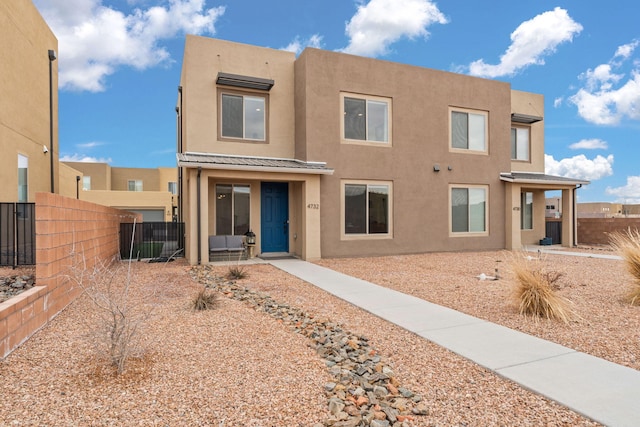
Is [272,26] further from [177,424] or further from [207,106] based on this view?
[177,424]

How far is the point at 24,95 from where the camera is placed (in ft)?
39.1

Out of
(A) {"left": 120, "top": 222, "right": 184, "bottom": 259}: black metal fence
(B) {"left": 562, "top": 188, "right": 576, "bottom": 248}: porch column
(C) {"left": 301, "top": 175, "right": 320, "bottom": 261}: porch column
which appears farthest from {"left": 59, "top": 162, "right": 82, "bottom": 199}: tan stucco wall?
(B) {"left": 562, "top": 188, "right": 576, "bottom": 248}: porch column

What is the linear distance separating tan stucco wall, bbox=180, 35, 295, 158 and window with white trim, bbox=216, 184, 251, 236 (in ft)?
3.97

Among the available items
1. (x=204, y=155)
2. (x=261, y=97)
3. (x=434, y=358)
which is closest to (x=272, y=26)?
(x=261, y=97)

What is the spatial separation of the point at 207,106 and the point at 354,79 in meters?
4.97

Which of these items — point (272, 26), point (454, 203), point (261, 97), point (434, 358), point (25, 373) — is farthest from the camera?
point (272, 26)

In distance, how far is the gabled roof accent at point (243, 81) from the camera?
Result: 11923 millimetres

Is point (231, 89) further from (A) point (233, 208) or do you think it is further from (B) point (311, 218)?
(B) point (311, 218)

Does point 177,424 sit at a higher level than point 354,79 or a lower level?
lower

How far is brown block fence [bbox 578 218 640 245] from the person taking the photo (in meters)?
18.0

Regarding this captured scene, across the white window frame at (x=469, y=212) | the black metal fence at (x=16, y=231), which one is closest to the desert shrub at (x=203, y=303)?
the black metal fence at (x=16, y=231)

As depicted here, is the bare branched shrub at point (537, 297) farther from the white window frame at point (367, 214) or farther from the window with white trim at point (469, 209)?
the window with white trim at point (469, 209)

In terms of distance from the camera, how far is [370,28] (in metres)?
19.6

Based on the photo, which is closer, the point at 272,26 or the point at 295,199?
the point at 295,199
